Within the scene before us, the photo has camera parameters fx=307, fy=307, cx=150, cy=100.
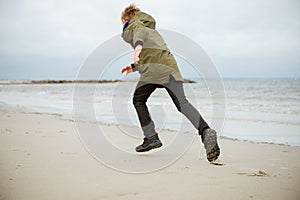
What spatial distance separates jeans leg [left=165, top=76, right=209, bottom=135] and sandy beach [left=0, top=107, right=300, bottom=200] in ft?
1.27

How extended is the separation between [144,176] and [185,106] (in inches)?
34.5

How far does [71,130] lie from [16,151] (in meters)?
1.66

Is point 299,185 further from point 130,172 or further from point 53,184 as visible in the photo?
point 53,184

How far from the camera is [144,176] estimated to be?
8.42 feet

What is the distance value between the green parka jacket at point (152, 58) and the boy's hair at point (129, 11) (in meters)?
0.12

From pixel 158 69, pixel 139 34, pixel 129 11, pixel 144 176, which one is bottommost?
pixel 144 176

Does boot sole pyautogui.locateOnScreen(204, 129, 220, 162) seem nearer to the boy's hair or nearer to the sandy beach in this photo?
the sandy beach

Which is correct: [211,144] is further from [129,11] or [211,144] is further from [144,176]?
[129,11]

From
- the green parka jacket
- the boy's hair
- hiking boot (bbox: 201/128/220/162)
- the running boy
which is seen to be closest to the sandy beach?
hiking boot (bbox: 201/128/220/162)

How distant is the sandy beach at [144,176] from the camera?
2092mm

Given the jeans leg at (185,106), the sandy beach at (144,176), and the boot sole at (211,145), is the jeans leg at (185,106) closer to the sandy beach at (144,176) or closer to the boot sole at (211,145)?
the boot sole at (211,145)

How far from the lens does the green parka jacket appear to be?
303 cm

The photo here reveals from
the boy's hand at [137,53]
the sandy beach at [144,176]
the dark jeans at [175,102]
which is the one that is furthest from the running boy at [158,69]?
the sandy beach at [144,176]

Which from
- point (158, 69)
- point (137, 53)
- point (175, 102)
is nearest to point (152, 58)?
point (158, 69)
